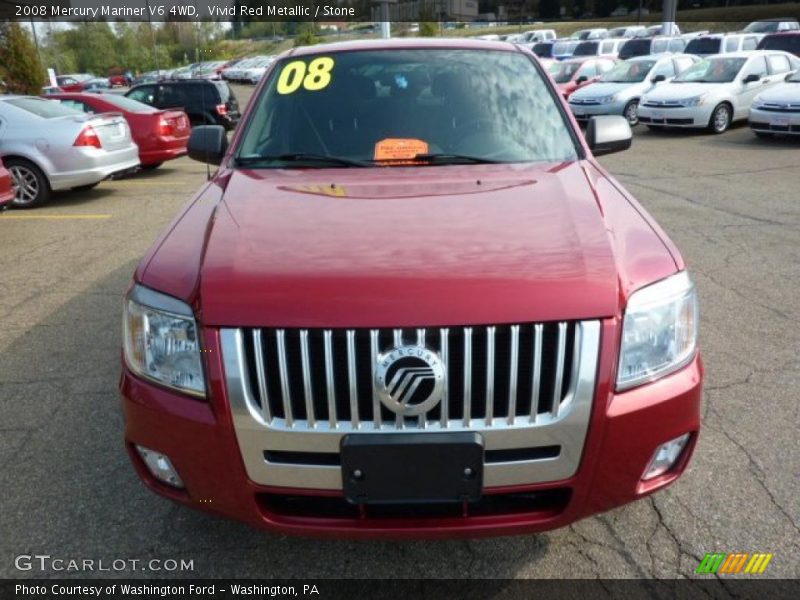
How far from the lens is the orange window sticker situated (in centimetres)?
318

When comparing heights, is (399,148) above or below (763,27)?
below

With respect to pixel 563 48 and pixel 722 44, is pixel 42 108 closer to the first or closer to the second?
pixel 722 44

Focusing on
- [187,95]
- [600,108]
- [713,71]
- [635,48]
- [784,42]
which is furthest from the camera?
[635,48]

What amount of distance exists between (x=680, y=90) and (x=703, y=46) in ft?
35.3

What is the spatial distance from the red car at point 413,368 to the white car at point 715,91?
13.2m

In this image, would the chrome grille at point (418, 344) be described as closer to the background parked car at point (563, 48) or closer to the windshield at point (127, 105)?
the windshield at point (127, 105)

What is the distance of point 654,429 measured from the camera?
6.84 ft

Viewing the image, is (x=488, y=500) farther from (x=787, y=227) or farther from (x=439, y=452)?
(x=787, y=227)

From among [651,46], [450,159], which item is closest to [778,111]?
[450,159]

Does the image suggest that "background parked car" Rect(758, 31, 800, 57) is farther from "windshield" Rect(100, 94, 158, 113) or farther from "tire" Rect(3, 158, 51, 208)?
"tire" Rect(3, 158, 51, 208)

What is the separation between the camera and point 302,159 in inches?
126

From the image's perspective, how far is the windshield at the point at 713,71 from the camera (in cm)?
1462

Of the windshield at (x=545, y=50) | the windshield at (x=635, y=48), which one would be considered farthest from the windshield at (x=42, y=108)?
the windshield at (x=545, y=50)

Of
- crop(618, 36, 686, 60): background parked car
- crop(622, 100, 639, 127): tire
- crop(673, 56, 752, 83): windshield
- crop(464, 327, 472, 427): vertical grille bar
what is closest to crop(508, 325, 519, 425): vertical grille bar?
crop(464, 327, 472, 427): vertical grille bar
